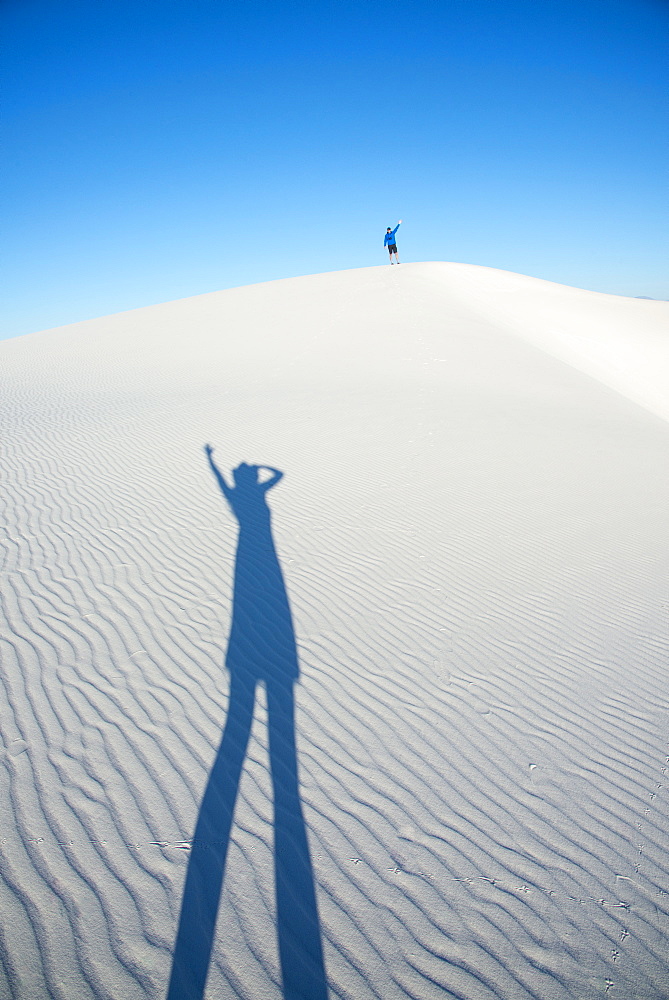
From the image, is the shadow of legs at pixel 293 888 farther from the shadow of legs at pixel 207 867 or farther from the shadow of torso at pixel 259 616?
the shadow of torso at pixel 259 616

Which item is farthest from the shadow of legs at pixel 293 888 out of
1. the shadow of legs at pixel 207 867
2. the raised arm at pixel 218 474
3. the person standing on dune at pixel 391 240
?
the person standing on dune at pixel 391 240

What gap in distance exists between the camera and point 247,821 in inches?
Result: 110

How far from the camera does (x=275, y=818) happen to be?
2.84 meters

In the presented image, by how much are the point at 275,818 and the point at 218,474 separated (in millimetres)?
6344

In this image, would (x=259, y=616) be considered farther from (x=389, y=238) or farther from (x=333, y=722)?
(x=389, y=238)

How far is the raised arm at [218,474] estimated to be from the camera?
7.86 meters

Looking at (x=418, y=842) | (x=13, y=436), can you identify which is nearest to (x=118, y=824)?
(x=418, y=842)

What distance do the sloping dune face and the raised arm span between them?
0.12 m

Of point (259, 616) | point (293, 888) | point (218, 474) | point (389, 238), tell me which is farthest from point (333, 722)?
point (389, 238)

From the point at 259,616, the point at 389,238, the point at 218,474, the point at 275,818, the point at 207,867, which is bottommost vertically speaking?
the point at 207,867

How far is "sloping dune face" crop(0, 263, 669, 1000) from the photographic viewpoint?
7.55 ft

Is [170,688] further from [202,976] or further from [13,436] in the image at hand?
[13,436]

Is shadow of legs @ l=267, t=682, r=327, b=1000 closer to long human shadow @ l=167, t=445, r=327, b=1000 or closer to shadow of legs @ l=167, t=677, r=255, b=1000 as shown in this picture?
long human shadow @ l=167, t=445, r=327, b=1000

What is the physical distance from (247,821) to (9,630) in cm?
290
